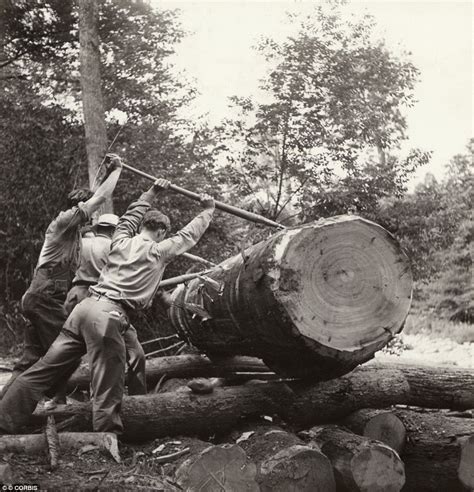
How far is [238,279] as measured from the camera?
476 centimetres

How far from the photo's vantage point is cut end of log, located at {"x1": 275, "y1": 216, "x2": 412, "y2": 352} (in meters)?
4.26

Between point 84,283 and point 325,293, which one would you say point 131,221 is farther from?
point 325,293

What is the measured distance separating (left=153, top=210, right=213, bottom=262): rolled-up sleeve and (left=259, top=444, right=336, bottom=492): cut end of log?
1.68 meters

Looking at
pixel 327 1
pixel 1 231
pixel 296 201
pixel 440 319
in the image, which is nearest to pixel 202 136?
pixel 296 201

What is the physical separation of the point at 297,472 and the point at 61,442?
1.53m

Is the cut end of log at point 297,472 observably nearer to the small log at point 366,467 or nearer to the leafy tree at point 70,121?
the small log at point 366,467

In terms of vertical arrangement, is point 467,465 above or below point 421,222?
below

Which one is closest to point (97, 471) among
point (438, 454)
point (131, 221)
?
point (131, 221)

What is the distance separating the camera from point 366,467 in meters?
4.19

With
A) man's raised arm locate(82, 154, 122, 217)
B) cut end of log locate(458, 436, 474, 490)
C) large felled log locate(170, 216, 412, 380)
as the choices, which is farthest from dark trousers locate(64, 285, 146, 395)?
cut end of log locate(458, 436, 474, 490)

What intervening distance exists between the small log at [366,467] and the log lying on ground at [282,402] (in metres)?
0.62

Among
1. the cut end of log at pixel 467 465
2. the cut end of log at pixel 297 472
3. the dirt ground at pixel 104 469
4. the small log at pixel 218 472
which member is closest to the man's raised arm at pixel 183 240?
the dirt ground at pixel 104 469

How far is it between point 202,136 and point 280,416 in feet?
28.5

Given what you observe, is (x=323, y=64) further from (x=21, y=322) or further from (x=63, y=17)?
(x=21, y=322)
